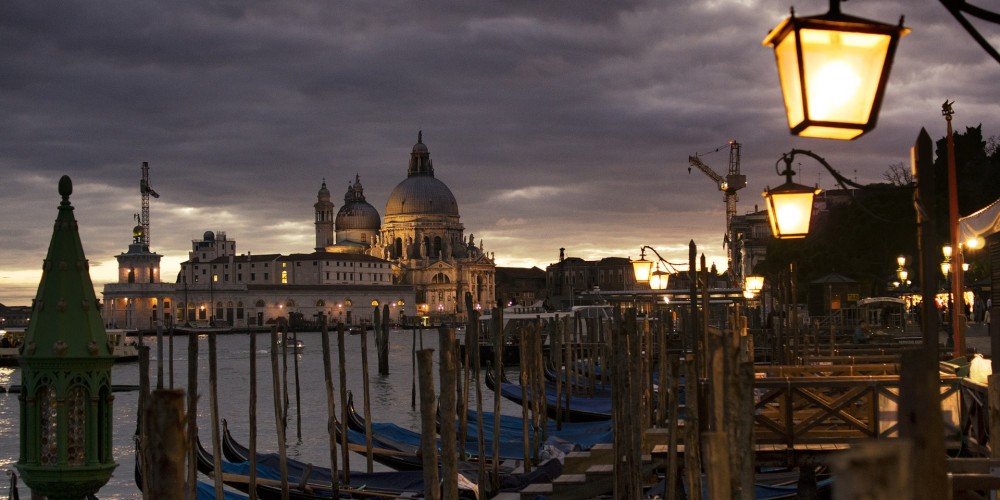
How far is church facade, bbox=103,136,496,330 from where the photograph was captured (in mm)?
91750

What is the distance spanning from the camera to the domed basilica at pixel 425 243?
10925 centimetres

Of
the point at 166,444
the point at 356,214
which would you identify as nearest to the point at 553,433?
the point at 166,444

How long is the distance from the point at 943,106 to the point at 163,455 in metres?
6.51

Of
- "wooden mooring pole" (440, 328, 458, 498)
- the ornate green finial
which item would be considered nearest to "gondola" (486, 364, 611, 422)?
"wooden mooring pole" (440, 328, 458, 498)

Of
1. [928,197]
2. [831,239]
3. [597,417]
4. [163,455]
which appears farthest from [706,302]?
[831,239]

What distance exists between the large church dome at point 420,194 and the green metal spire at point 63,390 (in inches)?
4148

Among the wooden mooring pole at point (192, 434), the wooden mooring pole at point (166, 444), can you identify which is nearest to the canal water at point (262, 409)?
the wooden mooring pole at point (192, 434)

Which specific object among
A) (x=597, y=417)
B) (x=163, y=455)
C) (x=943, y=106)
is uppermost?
(x=943, y=106)

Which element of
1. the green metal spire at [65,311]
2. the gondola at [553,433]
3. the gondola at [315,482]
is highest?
the green metal spire at [65,311]

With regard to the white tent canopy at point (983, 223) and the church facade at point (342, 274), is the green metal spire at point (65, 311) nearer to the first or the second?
the white tent canopy at point (983, 223)

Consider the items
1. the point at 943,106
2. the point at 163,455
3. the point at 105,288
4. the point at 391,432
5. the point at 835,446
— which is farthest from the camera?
the point at 105,288

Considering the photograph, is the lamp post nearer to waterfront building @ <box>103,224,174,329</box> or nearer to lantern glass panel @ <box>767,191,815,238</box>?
lantern glass panel @ <box>767,191,815,238</box>

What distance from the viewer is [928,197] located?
12.6 feet

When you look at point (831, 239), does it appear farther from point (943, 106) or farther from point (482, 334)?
point (943, 106)
